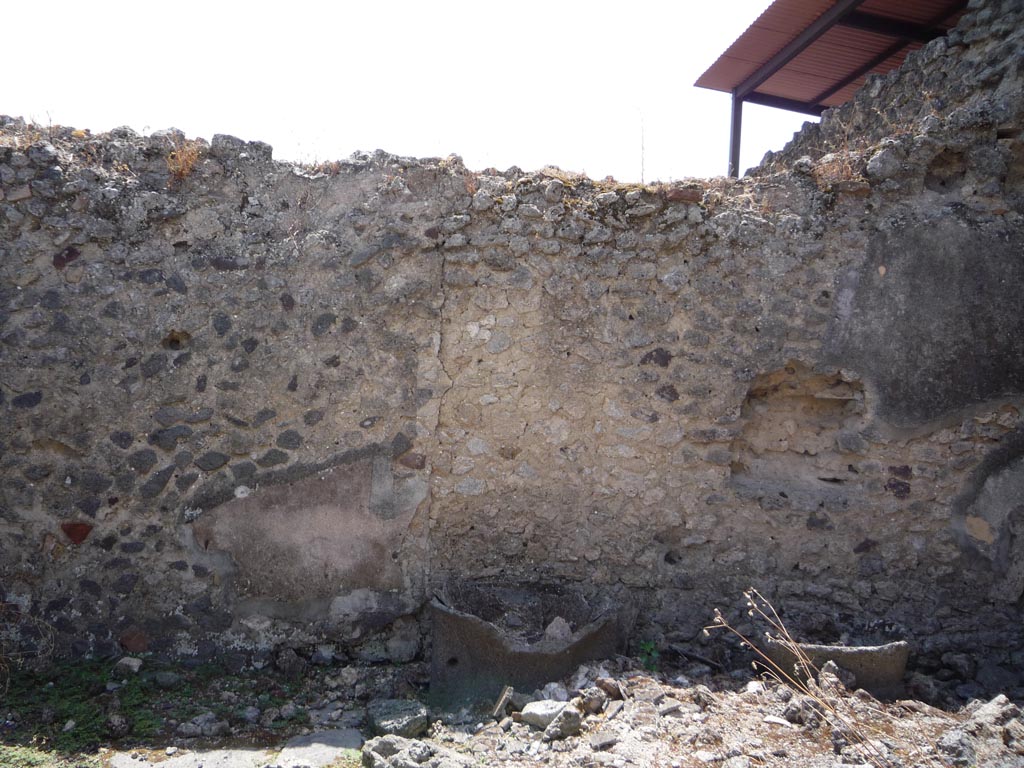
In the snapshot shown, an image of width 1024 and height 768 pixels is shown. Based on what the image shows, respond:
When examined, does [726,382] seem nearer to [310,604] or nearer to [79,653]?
[310,604]

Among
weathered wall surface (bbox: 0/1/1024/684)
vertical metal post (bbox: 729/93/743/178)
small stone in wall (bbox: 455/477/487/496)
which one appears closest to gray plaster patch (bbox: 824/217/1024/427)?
weathered wall surface (bbox: 0/1/1024/684)

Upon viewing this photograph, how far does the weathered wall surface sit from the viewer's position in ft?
13.4

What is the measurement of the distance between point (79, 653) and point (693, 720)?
2.70 meters

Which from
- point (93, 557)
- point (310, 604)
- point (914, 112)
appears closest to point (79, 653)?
point (93, 557)

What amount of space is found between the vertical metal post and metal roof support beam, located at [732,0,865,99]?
0.08 m

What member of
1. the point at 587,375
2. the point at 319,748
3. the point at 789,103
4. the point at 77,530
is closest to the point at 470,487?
Result: the point at 587,375

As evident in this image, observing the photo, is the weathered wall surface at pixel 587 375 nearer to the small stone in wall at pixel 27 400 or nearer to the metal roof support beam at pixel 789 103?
the small stone in wall at pixel 27 400

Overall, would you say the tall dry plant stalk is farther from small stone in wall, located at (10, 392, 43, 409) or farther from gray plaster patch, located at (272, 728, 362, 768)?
small stone in wall, located at (10, 392, 43, 409)

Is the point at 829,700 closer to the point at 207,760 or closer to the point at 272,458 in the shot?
the point at 207,760

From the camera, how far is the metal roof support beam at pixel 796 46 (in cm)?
668

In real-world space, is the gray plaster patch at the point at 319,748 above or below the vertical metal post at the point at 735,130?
below

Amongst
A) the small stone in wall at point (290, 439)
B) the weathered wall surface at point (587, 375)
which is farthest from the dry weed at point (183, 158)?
the small stone in wall at point (290, 439)

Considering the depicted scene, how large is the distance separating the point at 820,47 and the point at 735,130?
45.6 inches

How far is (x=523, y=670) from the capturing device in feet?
12.1
